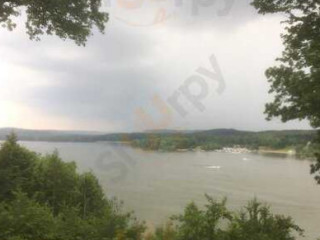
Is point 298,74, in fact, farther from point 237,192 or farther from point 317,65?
point 237,192

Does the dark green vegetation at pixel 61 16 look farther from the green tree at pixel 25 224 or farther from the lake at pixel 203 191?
the lake at pixel 203 191

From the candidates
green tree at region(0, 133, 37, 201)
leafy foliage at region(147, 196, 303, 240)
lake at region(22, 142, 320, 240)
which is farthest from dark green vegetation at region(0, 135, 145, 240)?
leafy foliage at region(147, 196, 303, 240)

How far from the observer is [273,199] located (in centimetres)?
6425

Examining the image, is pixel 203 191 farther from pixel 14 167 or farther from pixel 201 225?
pixel 201 225

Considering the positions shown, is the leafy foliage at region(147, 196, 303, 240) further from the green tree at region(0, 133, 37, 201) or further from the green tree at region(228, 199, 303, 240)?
the green tree at region(0, 133, 37, 201)

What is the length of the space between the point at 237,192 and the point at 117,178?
94.6 feet

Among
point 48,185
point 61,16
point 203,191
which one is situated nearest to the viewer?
point 61,16

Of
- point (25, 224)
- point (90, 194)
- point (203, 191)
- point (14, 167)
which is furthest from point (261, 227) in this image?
point (203, 191)

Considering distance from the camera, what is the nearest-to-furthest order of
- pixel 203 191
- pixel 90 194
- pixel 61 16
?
pixel 61 16 → pixel 90 194 → pixel 203 191

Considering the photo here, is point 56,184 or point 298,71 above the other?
point 298,71

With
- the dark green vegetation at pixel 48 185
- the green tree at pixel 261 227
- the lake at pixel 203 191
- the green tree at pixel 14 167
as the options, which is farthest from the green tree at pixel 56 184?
the green tree at pixel 261 227

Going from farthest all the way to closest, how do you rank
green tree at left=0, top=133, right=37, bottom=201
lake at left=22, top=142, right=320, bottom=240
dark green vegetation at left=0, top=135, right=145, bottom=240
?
1. lake at left=22, top=142, right=320, bottom=240
2. green tree at left=0, top=133, right=37, bottom=201
3. dark green vegetation at left=0, top=135, right=145, bottom=240

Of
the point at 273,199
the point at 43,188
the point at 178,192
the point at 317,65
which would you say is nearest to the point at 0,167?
the point at 43,188

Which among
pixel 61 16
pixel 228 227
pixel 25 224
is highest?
pixel 61 16
